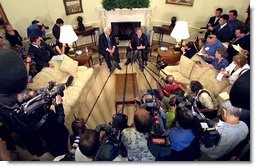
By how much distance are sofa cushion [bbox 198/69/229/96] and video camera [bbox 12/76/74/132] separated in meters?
2.98

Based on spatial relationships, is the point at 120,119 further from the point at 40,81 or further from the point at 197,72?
the point at 197,72

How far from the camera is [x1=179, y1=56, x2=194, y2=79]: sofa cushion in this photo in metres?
4.89

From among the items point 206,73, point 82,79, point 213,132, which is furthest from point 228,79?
point 82,79

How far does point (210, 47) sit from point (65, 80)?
11.4 feet

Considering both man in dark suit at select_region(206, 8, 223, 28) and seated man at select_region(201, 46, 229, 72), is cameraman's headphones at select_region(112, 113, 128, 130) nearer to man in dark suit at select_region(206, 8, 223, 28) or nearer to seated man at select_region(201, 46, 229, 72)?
seated man at select_region(201, 46, 229, 72)

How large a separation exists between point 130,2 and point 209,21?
7.85 feet

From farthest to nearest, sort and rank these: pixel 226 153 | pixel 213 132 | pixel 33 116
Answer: pixel 33 116
pixel 226 153
pixel 213 132

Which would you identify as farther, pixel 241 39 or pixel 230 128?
pixel 241 39

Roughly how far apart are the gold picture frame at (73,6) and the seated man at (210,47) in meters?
4.13

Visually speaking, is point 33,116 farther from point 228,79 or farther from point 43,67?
point 228,79

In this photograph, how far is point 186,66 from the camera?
496 cm

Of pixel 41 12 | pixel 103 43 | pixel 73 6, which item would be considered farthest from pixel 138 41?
pixel 41 12

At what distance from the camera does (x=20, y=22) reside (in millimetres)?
6090

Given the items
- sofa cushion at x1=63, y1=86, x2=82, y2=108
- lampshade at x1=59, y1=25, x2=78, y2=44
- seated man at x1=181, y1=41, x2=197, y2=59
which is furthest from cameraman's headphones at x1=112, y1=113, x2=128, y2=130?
seated man at x1=181, y1=41, x2=197, y2=59
